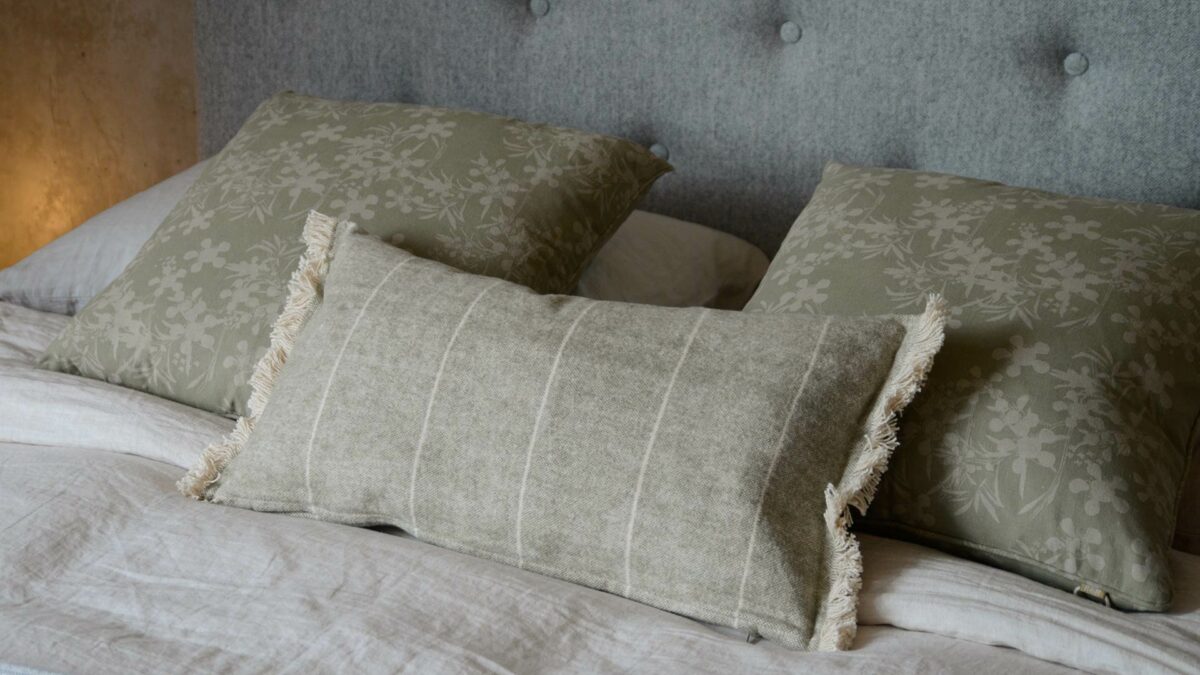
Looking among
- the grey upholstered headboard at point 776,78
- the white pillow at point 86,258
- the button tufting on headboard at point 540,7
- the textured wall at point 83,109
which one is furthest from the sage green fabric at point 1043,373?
the textured wall at point 83,109

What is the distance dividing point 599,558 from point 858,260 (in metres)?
0.41

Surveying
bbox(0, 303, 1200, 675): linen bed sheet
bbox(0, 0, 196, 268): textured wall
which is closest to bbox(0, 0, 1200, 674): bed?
bbox(0, 303, 1200, 675): linen bed sheet

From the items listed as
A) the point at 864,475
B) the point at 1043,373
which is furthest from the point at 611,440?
the point at 1043,373

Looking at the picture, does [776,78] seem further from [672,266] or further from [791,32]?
[672,266]

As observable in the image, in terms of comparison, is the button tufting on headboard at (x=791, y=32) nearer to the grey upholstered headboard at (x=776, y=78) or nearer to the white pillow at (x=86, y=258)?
the grey upholstered headboard at (x=776, y=78)

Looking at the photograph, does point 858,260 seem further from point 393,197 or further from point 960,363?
point 393,197

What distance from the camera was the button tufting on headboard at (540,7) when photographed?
1.68 metres

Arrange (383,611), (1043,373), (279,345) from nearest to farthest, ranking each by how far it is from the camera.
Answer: (383,611) < (1043,373) < (279,345)

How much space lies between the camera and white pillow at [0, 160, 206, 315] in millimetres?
1576

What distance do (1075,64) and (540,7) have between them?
71 centimetres

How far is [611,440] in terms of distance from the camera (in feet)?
3.06

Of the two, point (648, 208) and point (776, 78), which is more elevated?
point (776, 78)

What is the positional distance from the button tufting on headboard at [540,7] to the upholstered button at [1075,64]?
27.2 inches

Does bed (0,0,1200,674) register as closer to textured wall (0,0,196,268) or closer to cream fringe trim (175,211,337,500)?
cream fringe trim (175,211,337,500)
